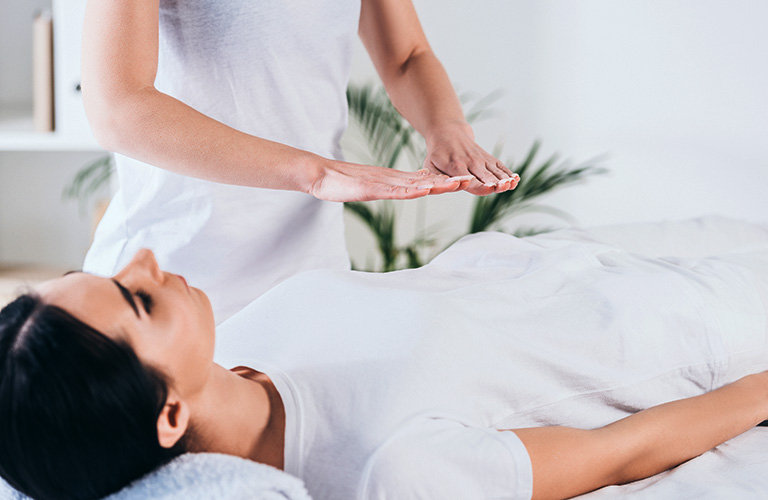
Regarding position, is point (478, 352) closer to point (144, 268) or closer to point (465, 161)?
point (465, 161)

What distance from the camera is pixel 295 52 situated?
1220 millimetres

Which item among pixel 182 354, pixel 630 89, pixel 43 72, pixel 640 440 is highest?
pixel 630 89

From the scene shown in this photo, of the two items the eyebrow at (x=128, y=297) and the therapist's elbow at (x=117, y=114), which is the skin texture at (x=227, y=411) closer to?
the eyebrow at (x=128, y=297)

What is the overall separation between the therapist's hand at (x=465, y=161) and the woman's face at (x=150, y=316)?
15.6 inches

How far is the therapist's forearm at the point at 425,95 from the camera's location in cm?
132

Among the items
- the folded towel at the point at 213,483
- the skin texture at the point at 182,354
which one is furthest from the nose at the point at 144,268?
the folded towel at the point at 213,483

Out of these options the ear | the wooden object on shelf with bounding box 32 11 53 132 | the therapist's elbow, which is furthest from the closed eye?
the wooden object on shelf with bounding box 32 11 53 132

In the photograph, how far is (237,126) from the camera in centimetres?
121

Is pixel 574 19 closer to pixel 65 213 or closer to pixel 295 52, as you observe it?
pixel 295 52

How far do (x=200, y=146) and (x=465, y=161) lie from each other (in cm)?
43

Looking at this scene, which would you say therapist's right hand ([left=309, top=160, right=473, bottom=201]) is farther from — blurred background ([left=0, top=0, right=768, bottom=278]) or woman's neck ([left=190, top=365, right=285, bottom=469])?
blurred background ([left=0, top=0, right=768, bottom=278])

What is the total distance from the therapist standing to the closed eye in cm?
19

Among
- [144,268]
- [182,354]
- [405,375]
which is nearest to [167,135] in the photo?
[144,268]

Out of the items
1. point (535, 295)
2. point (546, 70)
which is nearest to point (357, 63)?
point (546, 70)
